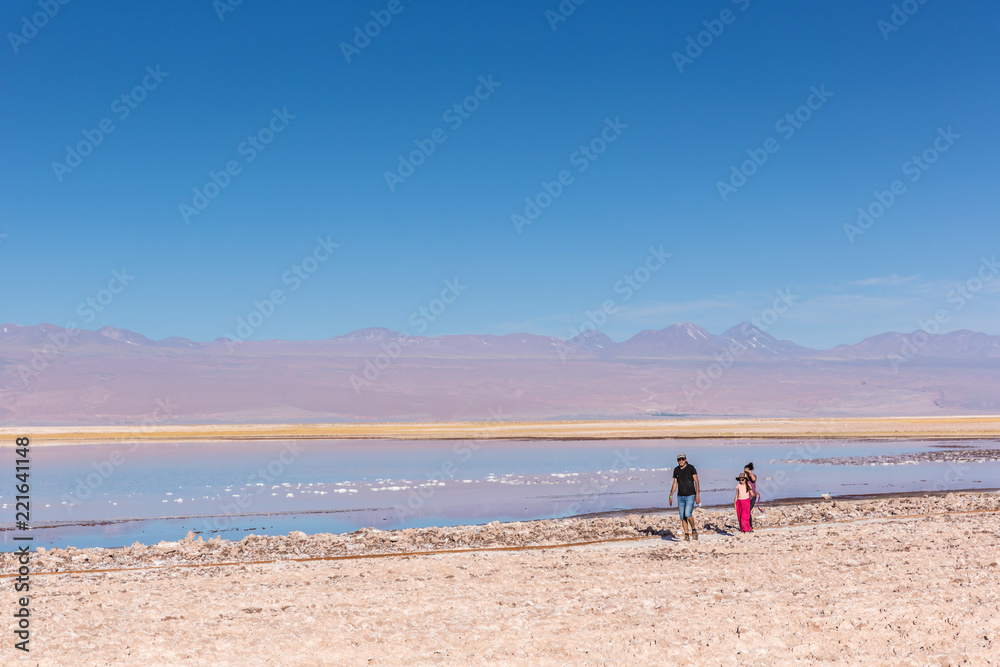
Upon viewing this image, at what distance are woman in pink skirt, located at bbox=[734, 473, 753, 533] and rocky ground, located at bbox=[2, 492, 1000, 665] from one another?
0.47 meters

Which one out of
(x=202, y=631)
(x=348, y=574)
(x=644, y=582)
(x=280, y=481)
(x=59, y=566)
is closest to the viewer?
(x=202, y=631)

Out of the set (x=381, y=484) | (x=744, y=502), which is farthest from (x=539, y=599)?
(x=381, y=484)

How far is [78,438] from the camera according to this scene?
71500 millimetres

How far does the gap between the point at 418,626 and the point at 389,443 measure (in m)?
51.7

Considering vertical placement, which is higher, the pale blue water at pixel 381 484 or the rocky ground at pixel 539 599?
the pale blue water at pixel 381 484

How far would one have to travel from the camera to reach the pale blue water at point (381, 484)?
22.8 meters

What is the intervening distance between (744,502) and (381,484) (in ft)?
57.5

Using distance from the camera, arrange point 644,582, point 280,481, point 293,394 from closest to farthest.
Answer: point 644,582
point 280,481
point 293,394

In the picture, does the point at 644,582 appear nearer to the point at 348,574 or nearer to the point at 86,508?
the point at 348,574

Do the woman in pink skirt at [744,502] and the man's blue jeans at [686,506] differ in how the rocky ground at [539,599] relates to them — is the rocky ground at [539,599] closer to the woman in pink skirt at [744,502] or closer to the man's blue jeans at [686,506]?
the woman in pink skirt at [744,502]

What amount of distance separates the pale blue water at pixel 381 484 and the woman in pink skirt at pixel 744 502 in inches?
235

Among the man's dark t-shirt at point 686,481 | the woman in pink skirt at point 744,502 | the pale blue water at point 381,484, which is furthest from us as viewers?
the pale blue water at point 381,484

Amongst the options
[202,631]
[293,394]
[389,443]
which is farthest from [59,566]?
[293,394]

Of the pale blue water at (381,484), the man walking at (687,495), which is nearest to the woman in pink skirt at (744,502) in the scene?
the man walking at (687,495)
